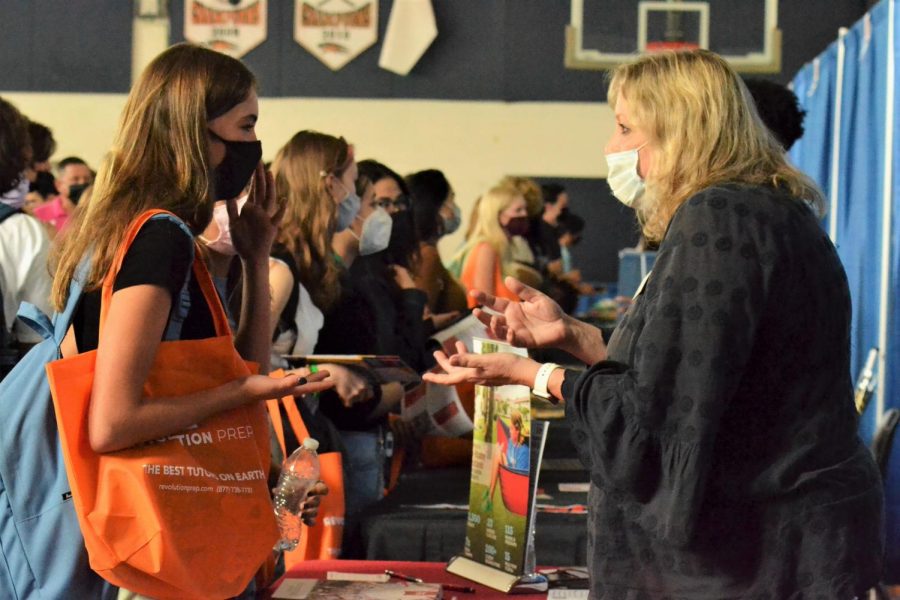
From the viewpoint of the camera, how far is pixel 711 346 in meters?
1.36

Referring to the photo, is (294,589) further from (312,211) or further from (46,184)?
(46,184)

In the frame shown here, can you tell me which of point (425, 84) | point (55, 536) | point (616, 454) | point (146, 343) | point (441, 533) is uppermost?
point (425, 84)

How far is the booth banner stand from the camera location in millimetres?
1951

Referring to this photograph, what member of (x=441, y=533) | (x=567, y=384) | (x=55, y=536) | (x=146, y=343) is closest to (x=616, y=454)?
(x=567, y=384)

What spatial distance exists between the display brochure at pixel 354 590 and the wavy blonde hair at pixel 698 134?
714 mm

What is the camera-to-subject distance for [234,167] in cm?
177

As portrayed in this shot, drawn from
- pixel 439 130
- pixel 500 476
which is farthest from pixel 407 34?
pixel 500 476

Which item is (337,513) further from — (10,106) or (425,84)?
(425,84)

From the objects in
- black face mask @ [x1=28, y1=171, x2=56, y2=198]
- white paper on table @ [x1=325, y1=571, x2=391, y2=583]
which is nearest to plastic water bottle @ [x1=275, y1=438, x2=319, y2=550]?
white paper on table @ [x1=325, y1=571, x2=391, y2=583]

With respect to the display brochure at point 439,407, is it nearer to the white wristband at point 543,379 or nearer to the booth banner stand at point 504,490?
the booth banner stand at point 504,490

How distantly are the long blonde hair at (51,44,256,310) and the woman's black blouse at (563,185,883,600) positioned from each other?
25.2 inches

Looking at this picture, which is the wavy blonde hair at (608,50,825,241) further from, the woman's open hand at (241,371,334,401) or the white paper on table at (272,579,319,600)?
the white paper on table at (272,579,319,600)

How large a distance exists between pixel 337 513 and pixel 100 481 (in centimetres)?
104

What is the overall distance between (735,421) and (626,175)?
47 cm
